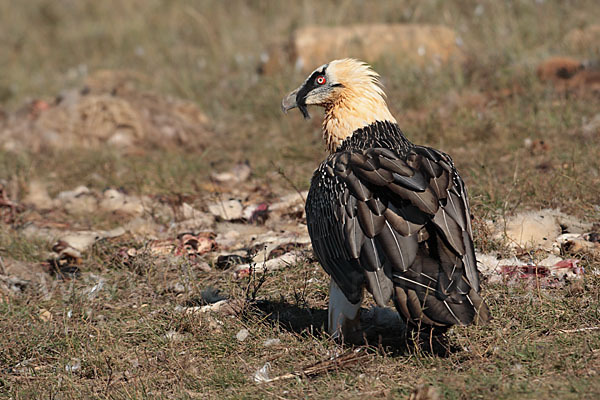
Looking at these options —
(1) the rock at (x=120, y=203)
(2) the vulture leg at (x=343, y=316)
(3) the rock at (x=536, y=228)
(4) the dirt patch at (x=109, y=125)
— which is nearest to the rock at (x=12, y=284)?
(1) the rock at (x=120, y=203)

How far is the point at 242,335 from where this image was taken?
4508 millimetres

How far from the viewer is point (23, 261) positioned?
625 cm

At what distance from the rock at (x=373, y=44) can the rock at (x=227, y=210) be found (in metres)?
3.46

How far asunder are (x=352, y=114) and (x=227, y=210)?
2121 millimetres

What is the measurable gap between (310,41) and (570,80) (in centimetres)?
335

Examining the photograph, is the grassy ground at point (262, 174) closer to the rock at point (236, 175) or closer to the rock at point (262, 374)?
the rock at point (262, 374)

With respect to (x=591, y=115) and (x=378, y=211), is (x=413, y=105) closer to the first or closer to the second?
(x=591, y=115)

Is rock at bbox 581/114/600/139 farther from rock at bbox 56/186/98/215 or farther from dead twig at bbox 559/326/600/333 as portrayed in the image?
rock at bbox 56/186/98/215

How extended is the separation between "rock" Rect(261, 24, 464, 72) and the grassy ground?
393 millimetres

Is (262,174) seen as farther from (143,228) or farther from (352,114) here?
(352,114)

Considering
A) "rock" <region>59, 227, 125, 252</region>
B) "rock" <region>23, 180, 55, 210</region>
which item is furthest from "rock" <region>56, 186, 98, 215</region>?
"rock" <region>59, 227, 125, 252</region>

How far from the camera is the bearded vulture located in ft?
12.2

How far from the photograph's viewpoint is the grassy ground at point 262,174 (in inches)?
156

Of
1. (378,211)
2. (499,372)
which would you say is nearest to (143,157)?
(378,211)
